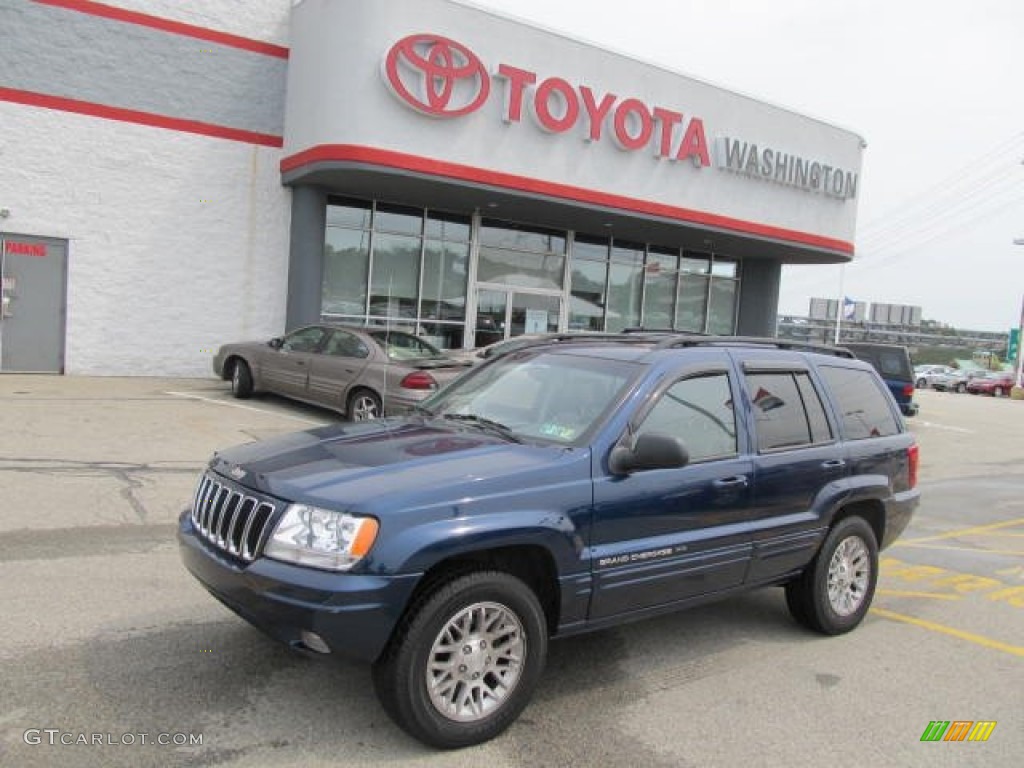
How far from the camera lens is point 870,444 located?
534cm

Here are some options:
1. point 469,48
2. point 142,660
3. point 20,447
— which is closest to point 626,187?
point 469,48

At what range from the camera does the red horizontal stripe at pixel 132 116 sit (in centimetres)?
1434

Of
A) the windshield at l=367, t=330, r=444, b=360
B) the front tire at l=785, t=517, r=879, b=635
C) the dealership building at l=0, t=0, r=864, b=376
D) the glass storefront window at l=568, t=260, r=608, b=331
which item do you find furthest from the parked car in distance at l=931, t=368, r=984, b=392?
Answer: the front tire at l=785, t=517, r=879, b=635

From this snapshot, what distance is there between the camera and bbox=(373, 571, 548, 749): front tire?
3230 mm

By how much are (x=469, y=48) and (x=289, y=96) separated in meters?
3.74

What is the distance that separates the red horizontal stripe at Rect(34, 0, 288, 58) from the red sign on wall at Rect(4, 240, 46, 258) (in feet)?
13.7

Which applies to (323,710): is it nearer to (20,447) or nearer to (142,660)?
(142,660)

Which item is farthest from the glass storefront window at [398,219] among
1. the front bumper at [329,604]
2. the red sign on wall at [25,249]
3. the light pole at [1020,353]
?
the light pole at [1020,353]

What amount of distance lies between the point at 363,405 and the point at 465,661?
25.9 feet

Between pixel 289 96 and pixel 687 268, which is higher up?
pixel 289 96

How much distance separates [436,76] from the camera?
1474 centimetres

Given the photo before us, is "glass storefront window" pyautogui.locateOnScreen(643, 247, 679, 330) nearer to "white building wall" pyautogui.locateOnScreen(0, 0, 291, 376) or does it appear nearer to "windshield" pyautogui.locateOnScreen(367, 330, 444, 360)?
"white building wall" pyautogui.locateOnScreen(0, 0, 291, 376)

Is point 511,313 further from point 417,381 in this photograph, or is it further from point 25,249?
point 25,249

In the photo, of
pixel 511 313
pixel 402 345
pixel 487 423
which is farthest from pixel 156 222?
pixel 487 423
